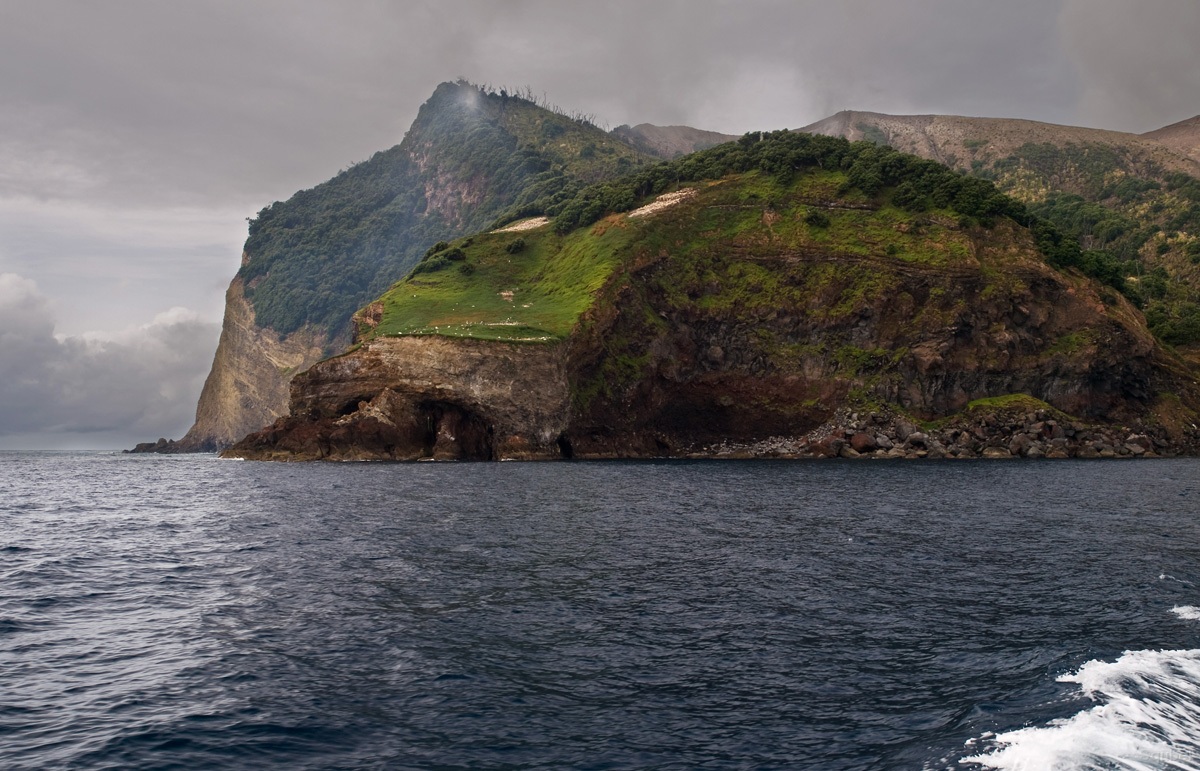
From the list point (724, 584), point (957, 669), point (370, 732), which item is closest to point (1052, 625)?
point (957, 669)

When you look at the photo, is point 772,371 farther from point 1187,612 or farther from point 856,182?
point 1187,612

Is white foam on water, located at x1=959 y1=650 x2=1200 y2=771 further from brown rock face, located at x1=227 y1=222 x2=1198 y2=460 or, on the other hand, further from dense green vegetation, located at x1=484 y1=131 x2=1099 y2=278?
dense green vegetation, located at x1=484 y1=131 x2=1099 y2=278

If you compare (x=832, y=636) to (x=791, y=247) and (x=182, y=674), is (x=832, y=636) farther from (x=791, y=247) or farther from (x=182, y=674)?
(x=791, y=247)

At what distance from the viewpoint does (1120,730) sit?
16.0m

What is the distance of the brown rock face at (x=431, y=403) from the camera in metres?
108

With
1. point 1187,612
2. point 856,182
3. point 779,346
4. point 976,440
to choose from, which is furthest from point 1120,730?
point 856,182

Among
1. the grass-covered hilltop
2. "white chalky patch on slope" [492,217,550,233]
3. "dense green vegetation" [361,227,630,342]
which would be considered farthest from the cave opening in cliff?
"white chalky patch on slope" [492,217,550,233]

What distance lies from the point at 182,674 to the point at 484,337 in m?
91.6

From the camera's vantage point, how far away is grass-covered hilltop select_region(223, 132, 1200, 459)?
110 meters

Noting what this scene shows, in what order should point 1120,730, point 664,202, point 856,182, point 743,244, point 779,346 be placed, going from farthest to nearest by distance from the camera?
1. point 664,202
2. point 856,182
3. point 743,244
4. point 779,346
5. point 1120,730

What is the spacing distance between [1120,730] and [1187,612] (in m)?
12.4

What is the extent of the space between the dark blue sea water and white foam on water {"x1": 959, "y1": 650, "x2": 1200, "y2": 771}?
71 mm

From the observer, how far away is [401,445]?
10875 centimetres

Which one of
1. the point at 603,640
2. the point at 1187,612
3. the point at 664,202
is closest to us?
the point at 603,640
